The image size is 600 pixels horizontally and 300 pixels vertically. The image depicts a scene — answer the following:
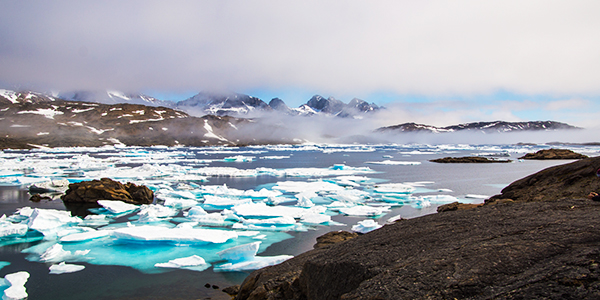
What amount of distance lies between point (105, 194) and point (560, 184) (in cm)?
1902

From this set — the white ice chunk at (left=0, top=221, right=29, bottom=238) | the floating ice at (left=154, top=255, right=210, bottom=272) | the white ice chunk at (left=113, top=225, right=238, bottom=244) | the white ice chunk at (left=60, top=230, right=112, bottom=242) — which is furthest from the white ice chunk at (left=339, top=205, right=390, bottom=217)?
the white ice chunk at (left=0, top=221, right=29, bottom=238)

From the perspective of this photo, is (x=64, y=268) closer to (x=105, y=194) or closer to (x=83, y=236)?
(x=83, y=236)

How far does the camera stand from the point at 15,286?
267 inches

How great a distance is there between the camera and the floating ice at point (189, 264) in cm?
814

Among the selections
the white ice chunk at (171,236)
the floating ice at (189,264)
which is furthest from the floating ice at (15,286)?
the white ice chunk at (171,236)

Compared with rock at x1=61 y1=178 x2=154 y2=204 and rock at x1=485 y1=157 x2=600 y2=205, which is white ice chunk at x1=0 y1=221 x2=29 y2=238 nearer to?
rock at x1=61 y1=178 x2=154 y2=204

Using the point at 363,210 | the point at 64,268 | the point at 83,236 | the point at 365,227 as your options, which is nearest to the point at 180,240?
the point at 64,268

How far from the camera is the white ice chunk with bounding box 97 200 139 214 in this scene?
14484 mm

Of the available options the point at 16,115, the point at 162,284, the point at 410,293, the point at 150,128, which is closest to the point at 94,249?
the point at 162,284

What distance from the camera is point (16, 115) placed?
12181cm

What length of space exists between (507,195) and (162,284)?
1230 cm

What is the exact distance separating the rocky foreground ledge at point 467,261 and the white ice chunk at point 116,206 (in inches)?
436

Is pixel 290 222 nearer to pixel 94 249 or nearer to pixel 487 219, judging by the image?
pixel 94 249

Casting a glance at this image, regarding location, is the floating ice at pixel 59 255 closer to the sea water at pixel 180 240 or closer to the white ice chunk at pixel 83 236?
the sea water at pixel 180 240
